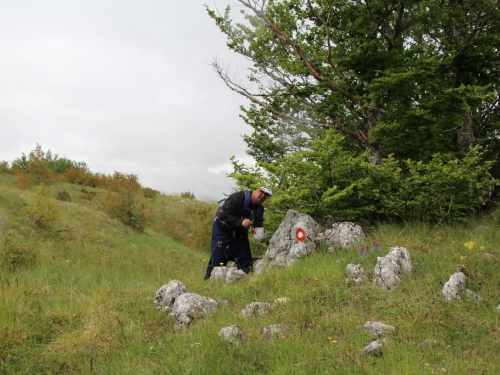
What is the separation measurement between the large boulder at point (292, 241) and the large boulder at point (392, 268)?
168 centimetres

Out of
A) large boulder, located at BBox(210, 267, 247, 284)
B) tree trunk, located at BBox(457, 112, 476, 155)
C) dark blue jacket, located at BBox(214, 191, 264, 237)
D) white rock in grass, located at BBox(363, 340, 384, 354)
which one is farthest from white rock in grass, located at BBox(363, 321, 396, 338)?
tree trunk, located at BBox(457, 112, 476, 155)

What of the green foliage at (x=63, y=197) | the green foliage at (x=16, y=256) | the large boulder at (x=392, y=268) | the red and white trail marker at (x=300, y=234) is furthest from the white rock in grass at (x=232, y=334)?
the green foliage at (x=63, y=197)

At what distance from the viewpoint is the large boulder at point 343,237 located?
591 centimetres

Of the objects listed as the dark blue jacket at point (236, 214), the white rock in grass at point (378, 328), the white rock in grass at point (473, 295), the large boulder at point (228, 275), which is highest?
the dark blue jacket at point (236, 214)

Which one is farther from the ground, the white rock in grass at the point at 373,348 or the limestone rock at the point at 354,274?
the limestone rock at the point at 354,274

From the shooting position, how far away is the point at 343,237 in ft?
19.7

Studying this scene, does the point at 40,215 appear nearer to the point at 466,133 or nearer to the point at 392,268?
the point at 392,268

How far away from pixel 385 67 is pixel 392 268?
16.1 ft

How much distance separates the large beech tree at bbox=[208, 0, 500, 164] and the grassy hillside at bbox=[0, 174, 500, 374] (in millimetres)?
2582

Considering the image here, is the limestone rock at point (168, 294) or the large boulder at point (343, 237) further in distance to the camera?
the large boulder at point (343, 237)

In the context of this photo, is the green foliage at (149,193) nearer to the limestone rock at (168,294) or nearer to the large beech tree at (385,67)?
the large beech tree at (385,67)

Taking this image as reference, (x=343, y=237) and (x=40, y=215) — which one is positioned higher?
(x=40, y=215)

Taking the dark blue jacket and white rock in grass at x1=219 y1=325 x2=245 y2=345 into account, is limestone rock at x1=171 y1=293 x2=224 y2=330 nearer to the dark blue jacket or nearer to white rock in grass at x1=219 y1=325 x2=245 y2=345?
white rock in grass at x1=219 y1=325 x2=245 y2=345

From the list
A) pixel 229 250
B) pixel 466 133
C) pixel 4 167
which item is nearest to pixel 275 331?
pixel 229 250
